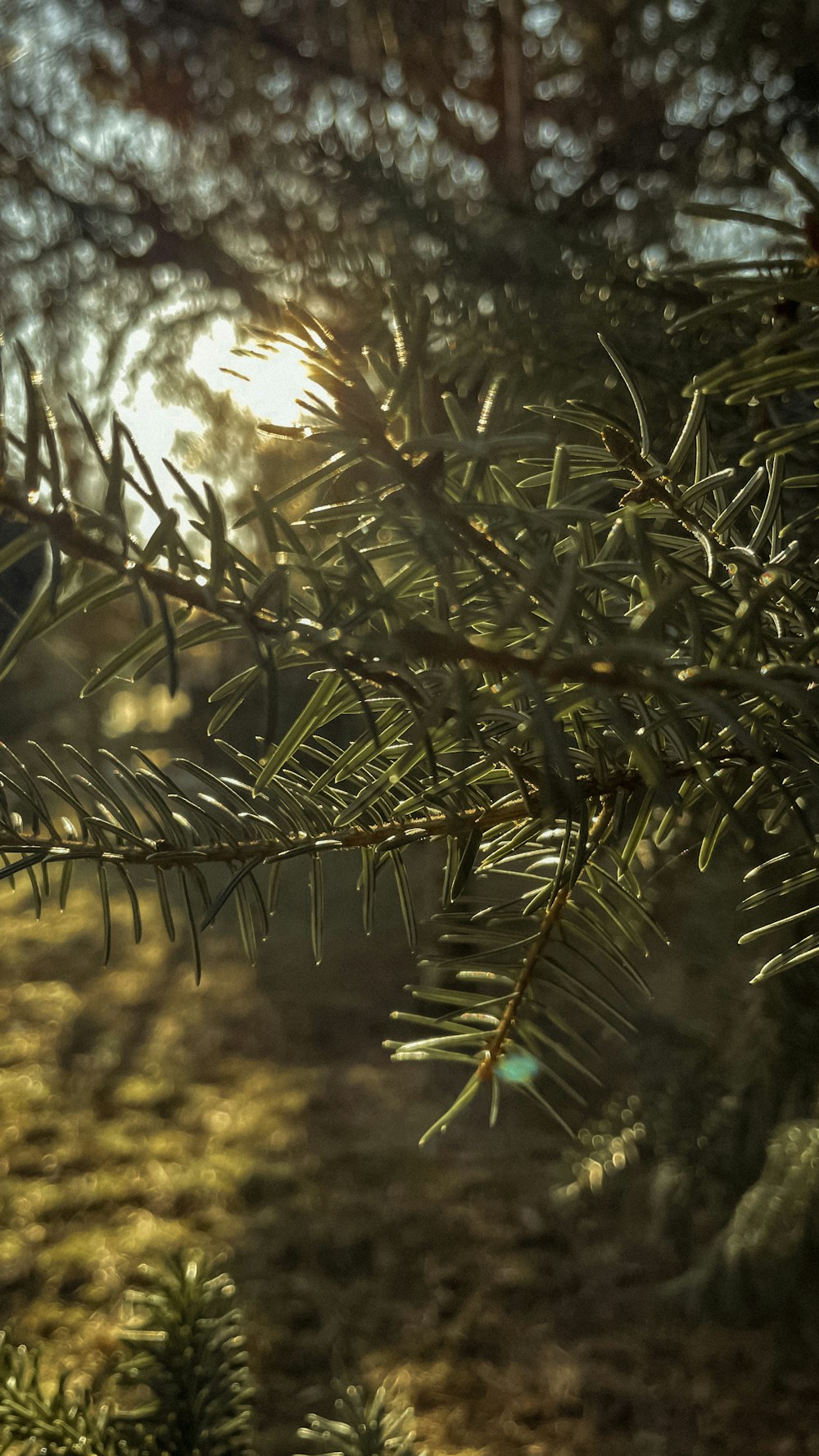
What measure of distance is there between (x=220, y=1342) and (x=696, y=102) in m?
1.02

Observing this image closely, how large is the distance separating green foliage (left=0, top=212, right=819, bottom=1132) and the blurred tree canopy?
0.17 m

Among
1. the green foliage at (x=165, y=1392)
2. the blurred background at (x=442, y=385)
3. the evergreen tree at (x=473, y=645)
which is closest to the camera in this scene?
the evergreen tree at (x=473, y=645)

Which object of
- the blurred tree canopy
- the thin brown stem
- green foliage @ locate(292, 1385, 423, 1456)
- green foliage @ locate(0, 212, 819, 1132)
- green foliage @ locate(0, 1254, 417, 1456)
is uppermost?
the blurred tree canopy

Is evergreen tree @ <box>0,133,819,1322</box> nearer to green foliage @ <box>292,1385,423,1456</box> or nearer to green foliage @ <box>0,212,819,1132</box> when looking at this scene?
green foliage @ <box>0,212,819,1132</box>

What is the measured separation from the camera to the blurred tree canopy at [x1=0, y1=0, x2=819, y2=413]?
0.53 m

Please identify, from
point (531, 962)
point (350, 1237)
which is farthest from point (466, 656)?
point (350, 1237)

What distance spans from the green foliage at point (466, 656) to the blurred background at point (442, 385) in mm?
136

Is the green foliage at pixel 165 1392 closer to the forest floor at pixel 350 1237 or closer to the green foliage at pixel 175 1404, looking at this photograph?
the green foliage at pixel 175 1404

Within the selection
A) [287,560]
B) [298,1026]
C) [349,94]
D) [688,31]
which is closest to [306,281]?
[688,31]

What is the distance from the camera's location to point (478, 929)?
0.79 ft

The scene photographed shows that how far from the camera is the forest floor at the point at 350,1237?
934 millimetres

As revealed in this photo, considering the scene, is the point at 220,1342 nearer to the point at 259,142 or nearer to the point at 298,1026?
the point at 259,142

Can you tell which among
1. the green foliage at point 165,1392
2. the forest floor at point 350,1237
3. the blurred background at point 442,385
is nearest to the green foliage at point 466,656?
the blurred background at point 442,385

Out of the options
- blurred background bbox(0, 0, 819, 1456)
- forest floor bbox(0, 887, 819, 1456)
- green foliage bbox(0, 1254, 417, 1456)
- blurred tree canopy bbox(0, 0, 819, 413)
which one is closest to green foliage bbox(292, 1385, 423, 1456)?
green foliage bbox(0, 1254, 417, 1456)
